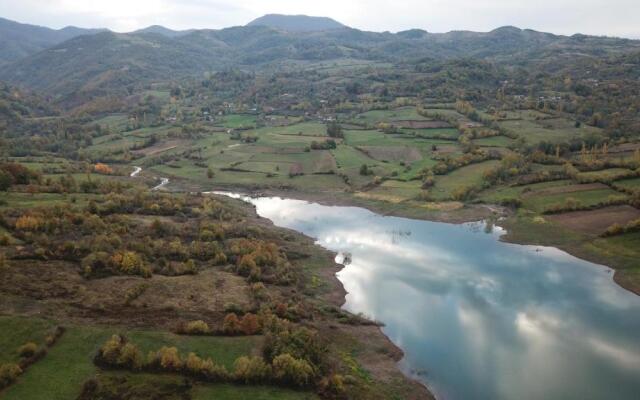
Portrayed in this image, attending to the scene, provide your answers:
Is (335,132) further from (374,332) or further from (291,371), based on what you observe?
(291,371)

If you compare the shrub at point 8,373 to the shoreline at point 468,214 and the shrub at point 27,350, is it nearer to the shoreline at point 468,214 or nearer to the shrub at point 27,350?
the shrub at point 27,350

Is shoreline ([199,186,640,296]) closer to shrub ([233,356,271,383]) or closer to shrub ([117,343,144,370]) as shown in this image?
shrub ([233,356,271,383])

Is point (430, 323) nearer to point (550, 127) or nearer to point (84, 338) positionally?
point (84, 338)

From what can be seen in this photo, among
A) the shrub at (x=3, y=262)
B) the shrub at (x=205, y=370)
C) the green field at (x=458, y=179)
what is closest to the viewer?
the shrub at (x=205, y=370)

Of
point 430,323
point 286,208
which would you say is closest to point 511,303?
point 430,323

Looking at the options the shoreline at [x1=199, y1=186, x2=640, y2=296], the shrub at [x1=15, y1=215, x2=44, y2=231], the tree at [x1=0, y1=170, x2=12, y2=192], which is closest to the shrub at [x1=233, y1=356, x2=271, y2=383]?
the shrub at [x1=15, y1=215, x2=44, y2=231]

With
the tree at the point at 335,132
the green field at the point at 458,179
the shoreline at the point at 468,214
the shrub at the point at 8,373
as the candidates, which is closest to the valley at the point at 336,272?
the shrub at the point at 8,373
